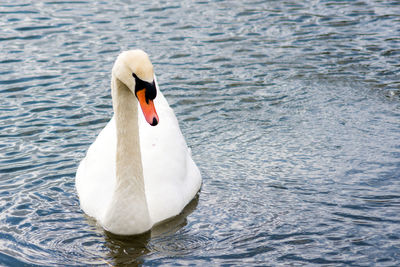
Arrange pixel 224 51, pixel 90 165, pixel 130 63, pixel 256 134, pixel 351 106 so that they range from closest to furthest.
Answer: pixel 130 63, pixel 90 165, pixel 256 134, pixel 351 106, pixel 224 51

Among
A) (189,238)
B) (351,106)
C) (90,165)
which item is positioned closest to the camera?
(189,238)

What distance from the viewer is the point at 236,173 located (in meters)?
8.23

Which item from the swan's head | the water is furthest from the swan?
the water

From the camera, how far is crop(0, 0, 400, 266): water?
6.82 metres

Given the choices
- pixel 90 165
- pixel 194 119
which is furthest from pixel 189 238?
pixel 194 119

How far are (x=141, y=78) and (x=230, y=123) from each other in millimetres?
3599

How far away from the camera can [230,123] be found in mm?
9688

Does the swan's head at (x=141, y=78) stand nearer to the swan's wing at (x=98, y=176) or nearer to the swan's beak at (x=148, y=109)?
the swan's beak at (x=148, y=109)

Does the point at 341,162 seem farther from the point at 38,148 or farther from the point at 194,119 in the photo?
the point at 38,148

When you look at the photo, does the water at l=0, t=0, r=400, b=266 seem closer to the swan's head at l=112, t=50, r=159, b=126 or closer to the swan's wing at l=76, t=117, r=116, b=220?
the swan's wing at l=76, t=117, r=116, b=220

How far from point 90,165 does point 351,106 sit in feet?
13.3

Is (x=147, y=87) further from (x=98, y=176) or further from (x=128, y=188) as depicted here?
(x=98, y=176)

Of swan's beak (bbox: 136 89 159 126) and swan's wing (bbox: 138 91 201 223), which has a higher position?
swan's beak (bbox: 136 89 159 126)

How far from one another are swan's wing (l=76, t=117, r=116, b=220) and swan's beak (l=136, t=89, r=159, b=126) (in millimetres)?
1378
